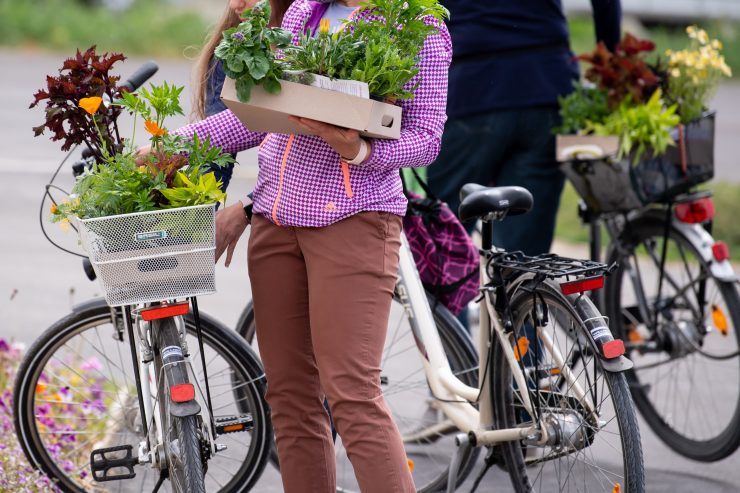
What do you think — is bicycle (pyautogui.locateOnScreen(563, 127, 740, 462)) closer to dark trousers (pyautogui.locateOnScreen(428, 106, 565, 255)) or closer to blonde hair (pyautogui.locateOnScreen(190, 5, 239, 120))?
dark trousers (pyautogui.locateOnScreen(428, 106, 565, 255))

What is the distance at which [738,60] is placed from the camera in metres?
16.9

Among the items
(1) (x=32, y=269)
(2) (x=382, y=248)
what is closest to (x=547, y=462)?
(2) (x=382, y=248)

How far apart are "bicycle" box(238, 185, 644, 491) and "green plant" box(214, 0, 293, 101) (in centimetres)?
91

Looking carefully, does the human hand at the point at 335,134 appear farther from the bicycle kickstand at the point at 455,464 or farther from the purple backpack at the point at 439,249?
the bicycle kickstand at the point at 455,464

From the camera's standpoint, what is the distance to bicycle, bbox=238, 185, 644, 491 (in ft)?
10.5

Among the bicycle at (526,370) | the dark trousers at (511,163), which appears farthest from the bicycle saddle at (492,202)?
the dark trousers at (511,163)

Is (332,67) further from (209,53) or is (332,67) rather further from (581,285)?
(581,285)

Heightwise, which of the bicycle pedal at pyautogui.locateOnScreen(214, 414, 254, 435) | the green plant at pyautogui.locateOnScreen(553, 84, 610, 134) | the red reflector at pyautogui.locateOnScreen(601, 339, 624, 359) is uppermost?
the green plant at pyautogui.locateOnScreen(553, 84, 610, 134)

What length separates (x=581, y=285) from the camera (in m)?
3.23

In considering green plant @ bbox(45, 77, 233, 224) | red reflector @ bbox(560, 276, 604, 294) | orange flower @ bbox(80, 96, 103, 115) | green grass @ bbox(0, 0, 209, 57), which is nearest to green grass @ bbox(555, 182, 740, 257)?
red reflector @ bbox(560, 276, 604, 294)

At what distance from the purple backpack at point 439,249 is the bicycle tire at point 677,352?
3.24 feet

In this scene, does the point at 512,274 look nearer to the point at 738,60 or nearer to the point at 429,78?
the point at 429,78

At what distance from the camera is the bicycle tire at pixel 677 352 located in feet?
14.7

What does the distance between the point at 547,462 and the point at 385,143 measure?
4.04 feet
